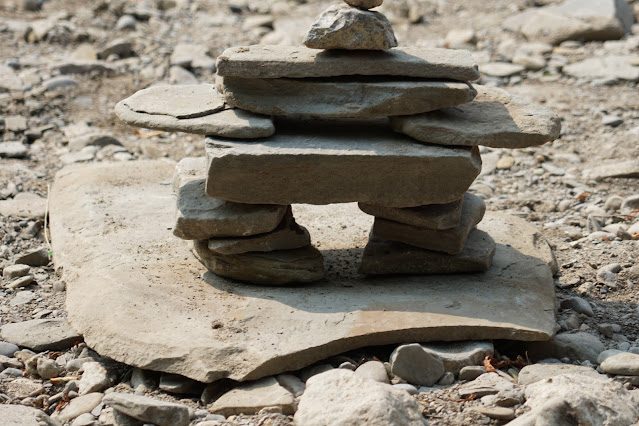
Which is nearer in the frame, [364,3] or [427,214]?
[364,3]

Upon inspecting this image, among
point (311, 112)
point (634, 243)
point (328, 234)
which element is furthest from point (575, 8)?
point (311, 112)

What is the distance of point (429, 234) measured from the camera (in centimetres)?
544

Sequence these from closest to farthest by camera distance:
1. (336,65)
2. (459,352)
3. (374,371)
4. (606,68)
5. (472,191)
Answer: (374,371) < (459,352) < (336,65) < (472,191) < (606,68)

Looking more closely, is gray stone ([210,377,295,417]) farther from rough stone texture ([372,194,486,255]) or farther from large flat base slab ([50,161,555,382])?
rough stone texture ([372,194,486,255])

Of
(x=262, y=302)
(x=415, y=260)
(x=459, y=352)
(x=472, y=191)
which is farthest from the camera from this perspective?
(x=472, y=191)

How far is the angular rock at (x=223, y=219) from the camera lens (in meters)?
5.20

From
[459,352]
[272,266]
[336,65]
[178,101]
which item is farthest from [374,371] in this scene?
[178,101]

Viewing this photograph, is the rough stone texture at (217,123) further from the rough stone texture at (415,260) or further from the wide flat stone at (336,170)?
the rough stone texture at (415,260)

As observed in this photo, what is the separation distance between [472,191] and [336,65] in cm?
319

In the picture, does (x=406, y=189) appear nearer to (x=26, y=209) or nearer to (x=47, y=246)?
(x=47, y=246)

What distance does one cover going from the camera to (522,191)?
308 inches

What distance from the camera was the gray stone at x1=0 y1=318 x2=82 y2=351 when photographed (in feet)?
17.1

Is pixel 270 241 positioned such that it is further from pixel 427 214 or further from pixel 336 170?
pixel 427 214

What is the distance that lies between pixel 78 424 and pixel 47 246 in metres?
2.51
